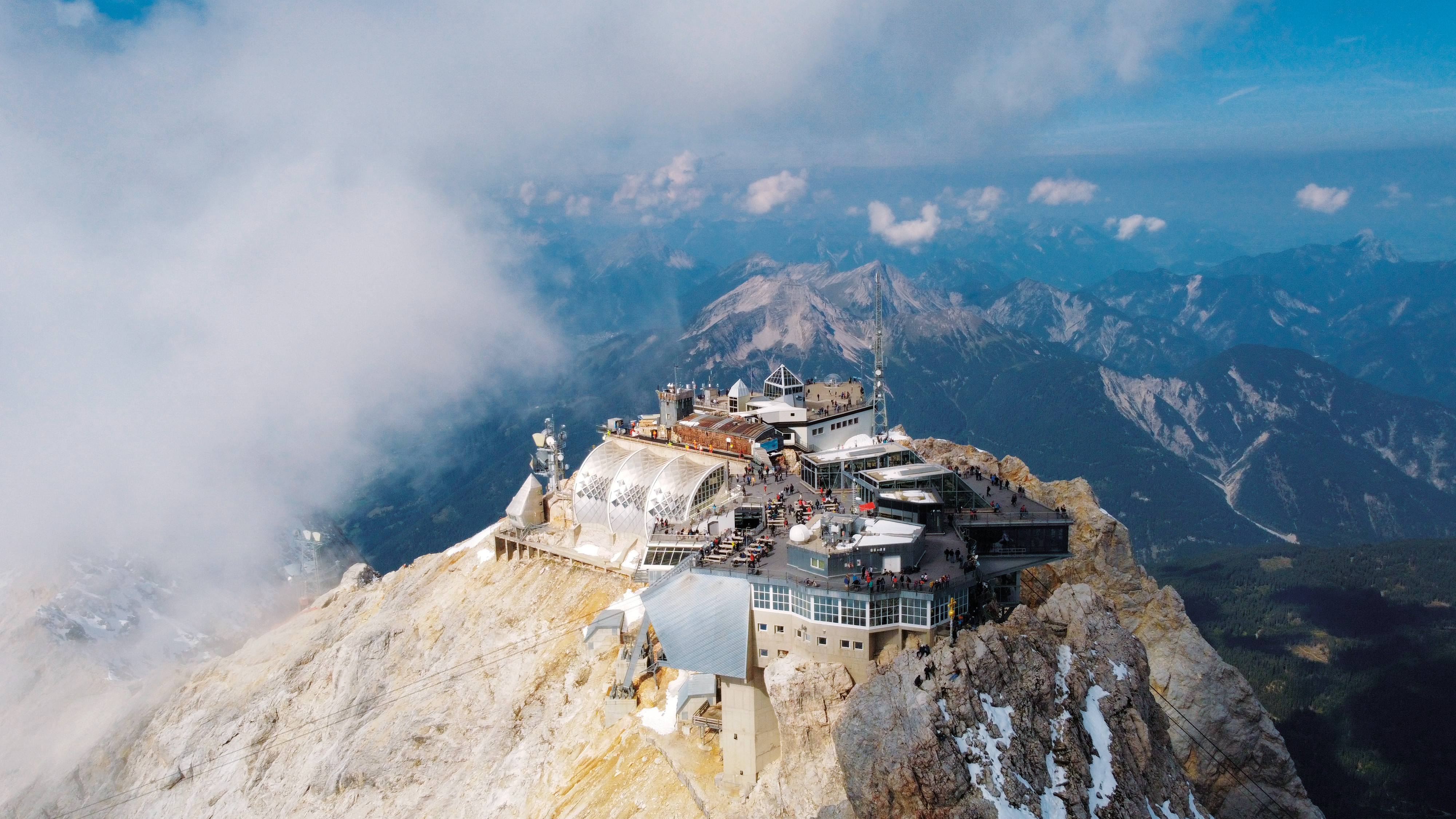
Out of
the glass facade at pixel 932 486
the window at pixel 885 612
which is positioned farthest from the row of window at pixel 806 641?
the glass facade at pixel 932 486

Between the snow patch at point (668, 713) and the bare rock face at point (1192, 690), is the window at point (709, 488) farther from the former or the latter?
the bare rock face at point (1192, 690)

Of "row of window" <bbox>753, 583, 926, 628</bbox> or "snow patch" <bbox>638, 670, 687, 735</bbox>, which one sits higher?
"row of window" <bbox>753, 583, 926, 628</bbox>

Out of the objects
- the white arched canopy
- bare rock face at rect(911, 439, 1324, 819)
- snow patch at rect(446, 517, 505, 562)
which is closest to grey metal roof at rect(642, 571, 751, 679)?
the white arched canopy

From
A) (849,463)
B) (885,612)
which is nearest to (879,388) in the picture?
(849,463)

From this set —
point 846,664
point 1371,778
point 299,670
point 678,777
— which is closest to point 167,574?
point 299,670

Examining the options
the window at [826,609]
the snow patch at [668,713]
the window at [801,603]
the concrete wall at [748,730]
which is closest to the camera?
the window at [826,609]

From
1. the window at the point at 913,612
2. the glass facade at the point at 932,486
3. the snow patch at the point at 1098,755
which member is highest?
the glass facade at the point at 932,486

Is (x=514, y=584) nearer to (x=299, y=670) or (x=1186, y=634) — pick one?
(x=299, y=670)

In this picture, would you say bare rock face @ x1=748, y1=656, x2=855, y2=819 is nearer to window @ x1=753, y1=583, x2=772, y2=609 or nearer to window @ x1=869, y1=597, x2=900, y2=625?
window @ x1=869, y1=597, x2=900, y2=625
